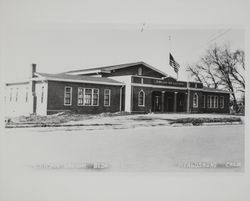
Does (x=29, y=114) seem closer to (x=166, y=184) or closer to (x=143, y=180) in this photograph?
(x=143, y=180)

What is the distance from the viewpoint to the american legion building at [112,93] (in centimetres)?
406

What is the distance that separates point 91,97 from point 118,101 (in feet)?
1.08

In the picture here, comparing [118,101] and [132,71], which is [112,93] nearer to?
[118,101]

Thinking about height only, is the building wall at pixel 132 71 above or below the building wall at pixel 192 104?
above

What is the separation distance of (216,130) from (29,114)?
2244 mm

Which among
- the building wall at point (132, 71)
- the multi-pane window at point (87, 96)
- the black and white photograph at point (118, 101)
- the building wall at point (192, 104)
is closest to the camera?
the black and white photograph at point (118, 101)

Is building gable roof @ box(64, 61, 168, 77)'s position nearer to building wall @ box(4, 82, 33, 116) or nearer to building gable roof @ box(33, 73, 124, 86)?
building gable roof @ box(33, 73, 124, 86)

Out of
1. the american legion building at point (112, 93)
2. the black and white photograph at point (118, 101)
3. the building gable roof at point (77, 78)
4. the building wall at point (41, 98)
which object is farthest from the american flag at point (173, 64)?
the building wall at point (41, 98)

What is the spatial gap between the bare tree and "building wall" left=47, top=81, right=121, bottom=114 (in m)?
0.98

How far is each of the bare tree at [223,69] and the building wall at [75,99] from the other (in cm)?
98

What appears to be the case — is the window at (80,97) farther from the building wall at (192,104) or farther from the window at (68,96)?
the building wall at (192,104)

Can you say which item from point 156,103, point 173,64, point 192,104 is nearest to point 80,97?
point 156,103

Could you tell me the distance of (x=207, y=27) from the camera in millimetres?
4215

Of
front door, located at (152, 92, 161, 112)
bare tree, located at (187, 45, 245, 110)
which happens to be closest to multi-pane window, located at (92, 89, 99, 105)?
front door, located at (152, 92, 161, 112)
